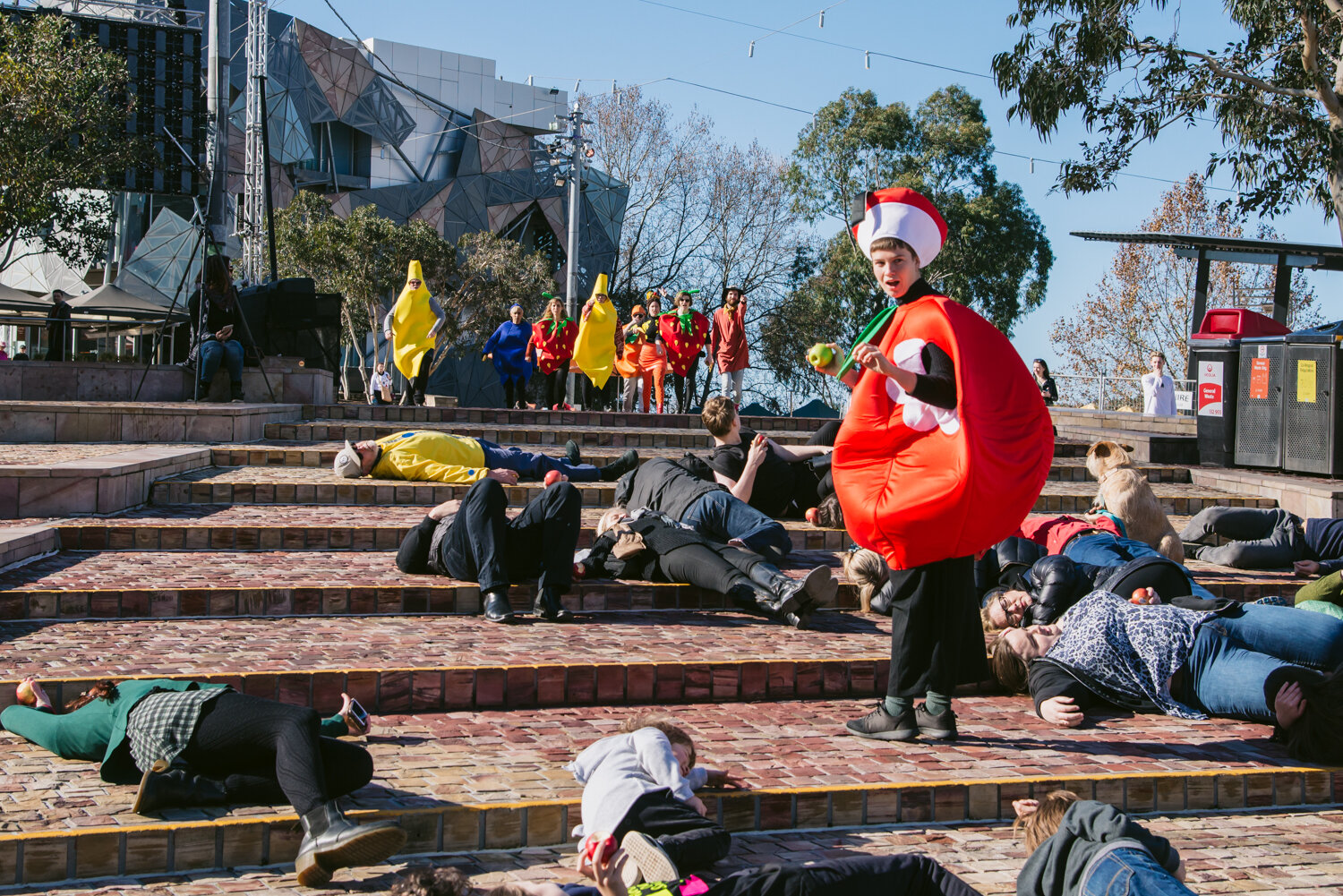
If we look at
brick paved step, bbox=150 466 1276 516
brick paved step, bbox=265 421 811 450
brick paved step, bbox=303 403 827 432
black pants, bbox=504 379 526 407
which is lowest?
brick paved step, bbox=150 466 1276 516

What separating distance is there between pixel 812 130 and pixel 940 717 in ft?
117

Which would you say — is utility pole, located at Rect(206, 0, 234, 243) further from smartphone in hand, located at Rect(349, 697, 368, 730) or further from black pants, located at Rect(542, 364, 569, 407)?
smartphone in hand, located at Rect(349, 697, 368, 730)

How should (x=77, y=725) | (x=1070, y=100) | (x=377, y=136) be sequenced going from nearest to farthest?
(x=77, y=725), (x=1070, y=100), (x=377, y=136)

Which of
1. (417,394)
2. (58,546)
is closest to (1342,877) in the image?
(58,546)

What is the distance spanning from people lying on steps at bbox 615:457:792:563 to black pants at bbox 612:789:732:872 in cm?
331

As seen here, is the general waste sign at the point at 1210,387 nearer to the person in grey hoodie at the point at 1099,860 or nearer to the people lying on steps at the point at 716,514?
the people lying on steps at the point at 716,514

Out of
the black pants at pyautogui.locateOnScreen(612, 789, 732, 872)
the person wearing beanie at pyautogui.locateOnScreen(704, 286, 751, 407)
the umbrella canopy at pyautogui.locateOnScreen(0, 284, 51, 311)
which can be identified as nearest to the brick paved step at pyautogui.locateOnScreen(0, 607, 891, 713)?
the black pants at pyautogui.locateOnScreen(612, 789, 732, 872)

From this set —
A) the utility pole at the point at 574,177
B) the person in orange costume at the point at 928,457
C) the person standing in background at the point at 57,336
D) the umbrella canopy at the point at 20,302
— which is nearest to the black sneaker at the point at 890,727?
the person in orange costume at the point at 928,457

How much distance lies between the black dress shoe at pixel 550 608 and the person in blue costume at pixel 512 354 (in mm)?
11657

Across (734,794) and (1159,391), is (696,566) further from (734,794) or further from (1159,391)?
(1159,391)

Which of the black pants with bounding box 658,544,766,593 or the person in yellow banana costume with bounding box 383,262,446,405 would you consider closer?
the black pants with bounding box 658,544,766,593

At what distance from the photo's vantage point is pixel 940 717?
4.42 m

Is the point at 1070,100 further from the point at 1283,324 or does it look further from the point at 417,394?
the point at 417,394

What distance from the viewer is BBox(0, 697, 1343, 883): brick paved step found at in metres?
3.29
